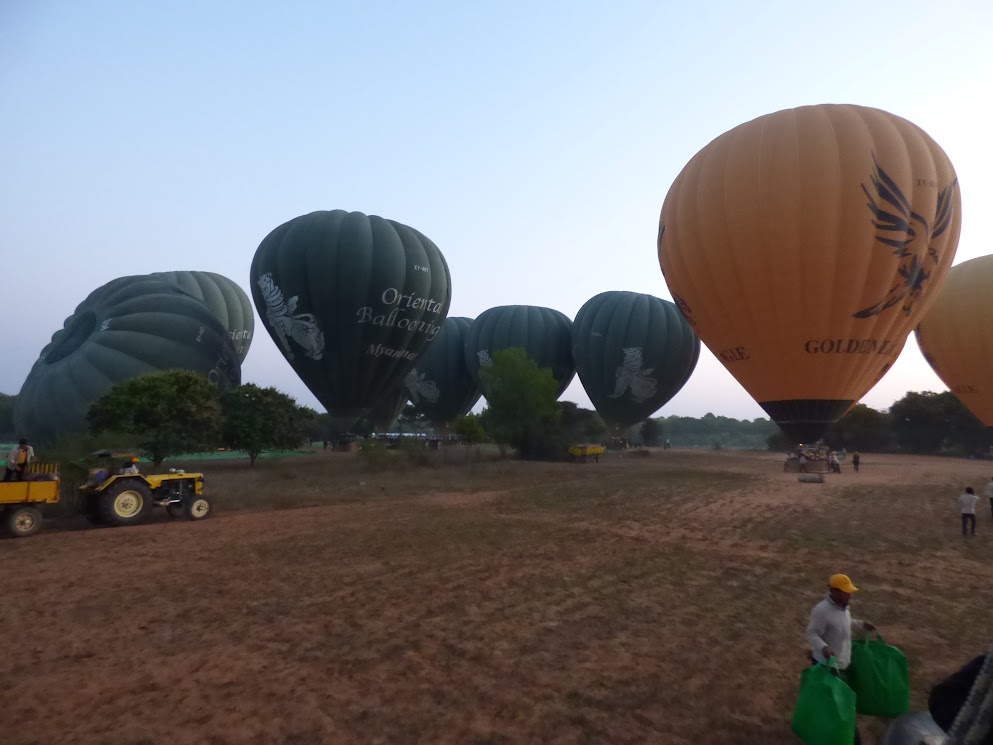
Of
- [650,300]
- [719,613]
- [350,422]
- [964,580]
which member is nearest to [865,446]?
[650,300]

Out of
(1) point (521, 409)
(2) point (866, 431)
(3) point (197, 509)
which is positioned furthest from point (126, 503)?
(2) point (866, 431)

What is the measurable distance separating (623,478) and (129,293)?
87.7 feet

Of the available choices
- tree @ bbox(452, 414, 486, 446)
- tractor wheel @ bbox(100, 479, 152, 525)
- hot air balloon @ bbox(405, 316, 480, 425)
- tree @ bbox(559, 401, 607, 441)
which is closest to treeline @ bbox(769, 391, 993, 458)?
tree @ bbox(559, 401, 607, 441)

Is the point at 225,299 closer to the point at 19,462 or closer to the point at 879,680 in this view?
the point at 19,462

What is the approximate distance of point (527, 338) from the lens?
50.8 meters

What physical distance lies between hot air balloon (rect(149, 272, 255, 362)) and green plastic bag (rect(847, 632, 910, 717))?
150 ft

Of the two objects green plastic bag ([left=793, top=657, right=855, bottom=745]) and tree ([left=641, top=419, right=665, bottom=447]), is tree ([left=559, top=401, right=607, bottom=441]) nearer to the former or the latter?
tree ([left=641, top=419, right=665, bottom=447])

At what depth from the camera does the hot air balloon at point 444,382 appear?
54.3 metres

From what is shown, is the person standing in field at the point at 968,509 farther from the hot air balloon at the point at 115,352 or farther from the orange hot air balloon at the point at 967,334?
the hot air balloon at the point at 115,352

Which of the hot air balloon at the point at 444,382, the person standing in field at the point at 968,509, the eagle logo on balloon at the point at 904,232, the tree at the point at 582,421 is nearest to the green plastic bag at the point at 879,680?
the person standing in field at the point at 968,509

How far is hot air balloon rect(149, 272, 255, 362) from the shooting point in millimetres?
45062

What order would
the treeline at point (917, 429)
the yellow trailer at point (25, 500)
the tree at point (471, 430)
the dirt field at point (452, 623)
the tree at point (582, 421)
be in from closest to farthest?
the dirt field at point (452, 623) < the yellow trailer at point (25, 500) < the tree at point (471, 430) < the treeline at point (917, 429) < the tree at point (582, 421)

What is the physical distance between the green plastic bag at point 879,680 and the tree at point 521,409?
3419 cm

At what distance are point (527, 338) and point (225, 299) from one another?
2383 cm
